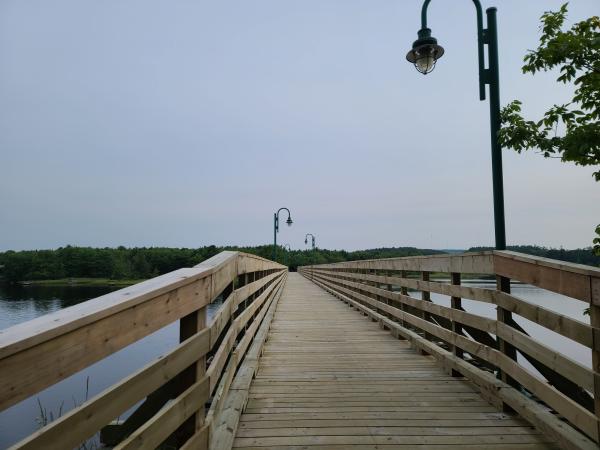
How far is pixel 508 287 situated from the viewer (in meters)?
3.22

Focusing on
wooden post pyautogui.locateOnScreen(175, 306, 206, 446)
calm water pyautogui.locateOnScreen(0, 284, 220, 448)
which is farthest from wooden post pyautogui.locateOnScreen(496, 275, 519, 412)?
calm water pyautogui.locateOnScreen(0, 284, 220, 448)

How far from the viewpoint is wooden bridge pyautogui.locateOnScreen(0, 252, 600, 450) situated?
1.26m

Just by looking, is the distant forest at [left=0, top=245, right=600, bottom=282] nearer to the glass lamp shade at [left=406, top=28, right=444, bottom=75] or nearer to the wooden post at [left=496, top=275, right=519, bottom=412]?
the glass lamp shade at [left=406, top=28, right=444, bottom=75]

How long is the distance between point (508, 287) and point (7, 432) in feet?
51.7

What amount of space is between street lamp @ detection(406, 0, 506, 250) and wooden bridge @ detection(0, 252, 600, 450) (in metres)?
0.90

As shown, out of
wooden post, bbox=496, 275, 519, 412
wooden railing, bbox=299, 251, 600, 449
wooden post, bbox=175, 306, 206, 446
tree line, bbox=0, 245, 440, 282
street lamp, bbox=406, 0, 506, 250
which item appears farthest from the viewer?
tree line, bbox=0, 245, 440, 282

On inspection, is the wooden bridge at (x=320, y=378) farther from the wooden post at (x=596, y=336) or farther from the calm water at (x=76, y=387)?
the calm water at (x=76, y=387)

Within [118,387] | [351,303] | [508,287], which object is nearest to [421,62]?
[508,287]

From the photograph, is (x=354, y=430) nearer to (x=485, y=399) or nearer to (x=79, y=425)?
(x=485, y=399)

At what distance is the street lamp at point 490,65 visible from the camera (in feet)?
14.4

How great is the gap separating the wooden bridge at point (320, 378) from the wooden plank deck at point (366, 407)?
0.02 metres

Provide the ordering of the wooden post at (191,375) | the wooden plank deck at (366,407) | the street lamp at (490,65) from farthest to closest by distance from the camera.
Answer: the street lamp at (490,65) < the wooden plank deck at (366,407) < the wooden post at (191,375)

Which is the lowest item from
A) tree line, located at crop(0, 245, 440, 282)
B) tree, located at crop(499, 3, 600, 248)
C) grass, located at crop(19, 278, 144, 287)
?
grass, located at crop(19, 278, 144, 287)

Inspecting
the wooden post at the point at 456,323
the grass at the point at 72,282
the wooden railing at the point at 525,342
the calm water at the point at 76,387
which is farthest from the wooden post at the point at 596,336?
the grass at the point at 72,282
